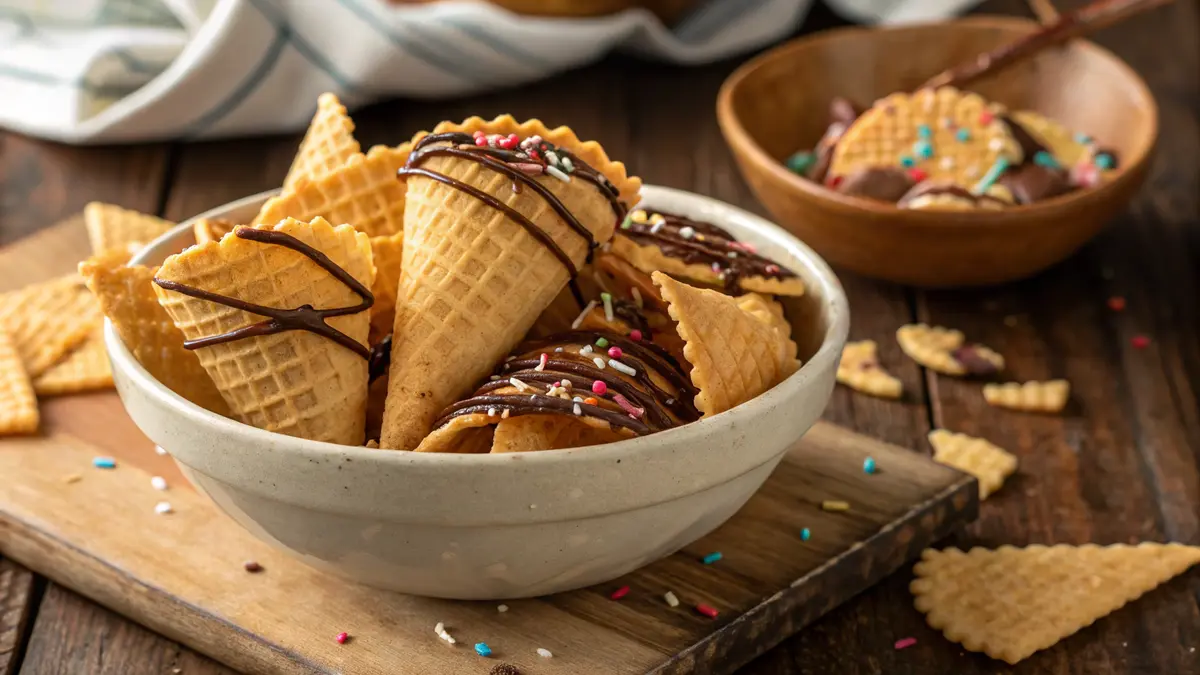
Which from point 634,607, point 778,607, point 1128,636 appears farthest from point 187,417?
point 1128,636

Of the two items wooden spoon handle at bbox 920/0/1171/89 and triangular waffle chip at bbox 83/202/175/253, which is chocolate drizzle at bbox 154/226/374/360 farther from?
wooden spoon handle at bbox 920/0/1171/89

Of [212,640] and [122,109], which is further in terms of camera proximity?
[122,109]

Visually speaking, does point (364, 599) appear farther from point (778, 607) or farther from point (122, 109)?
point (122, 109)

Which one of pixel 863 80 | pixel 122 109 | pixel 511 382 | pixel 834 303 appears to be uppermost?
pixel 511 382

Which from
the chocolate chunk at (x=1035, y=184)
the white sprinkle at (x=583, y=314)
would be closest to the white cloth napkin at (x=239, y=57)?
the chocolate chunk at (x=1035, y=184)

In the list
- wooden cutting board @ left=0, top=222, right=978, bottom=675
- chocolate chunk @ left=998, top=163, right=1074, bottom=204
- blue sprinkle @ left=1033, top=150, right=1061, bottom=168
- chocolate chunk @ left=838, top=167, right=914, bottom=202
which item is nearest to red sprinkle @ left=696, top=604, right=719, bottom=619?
wooden cutting board @ left=0, top=222, right=978, bottom=675

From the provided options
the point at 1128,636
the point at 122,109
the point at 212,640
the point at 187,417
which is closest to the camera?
the point at 187,417
